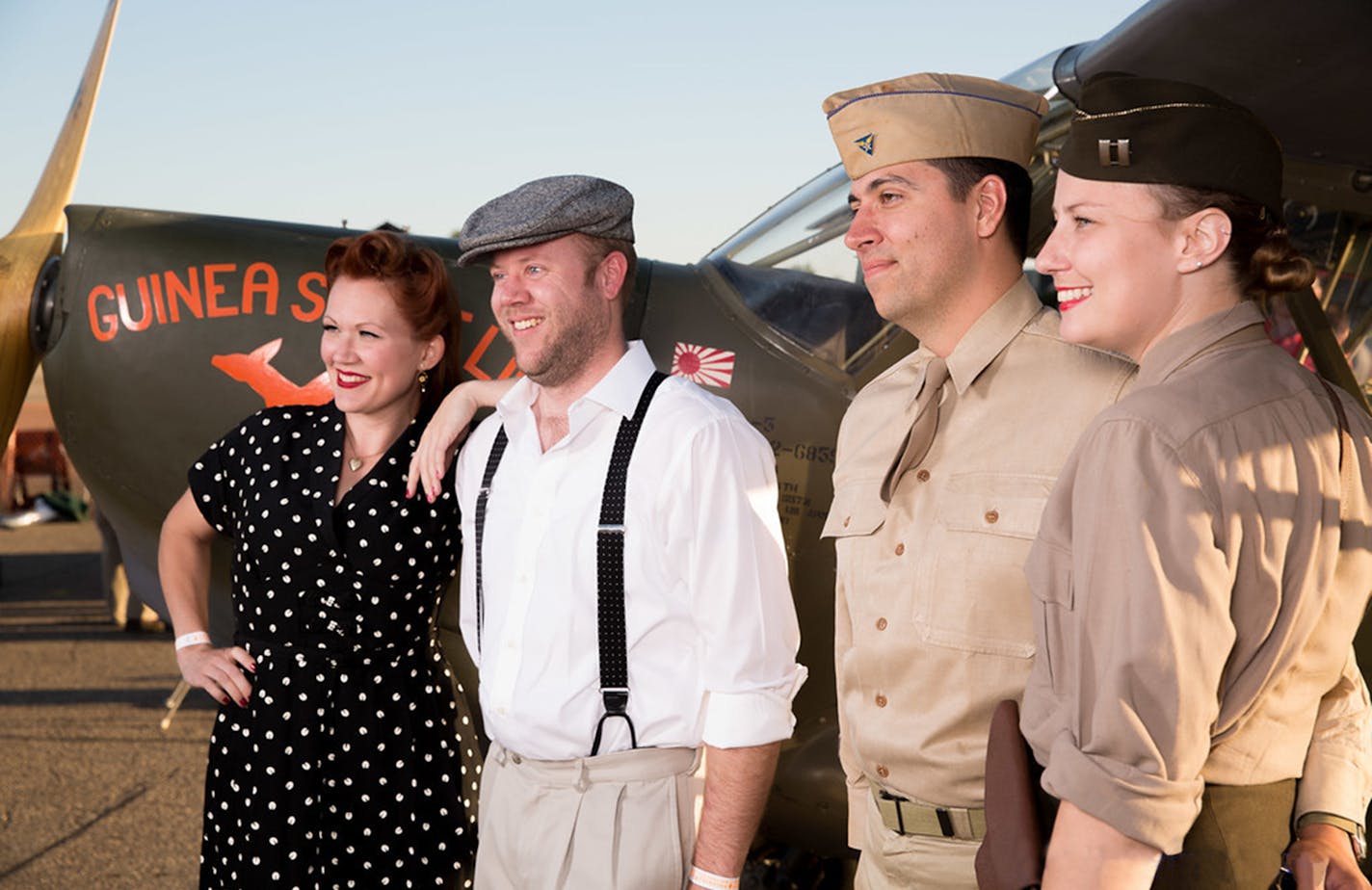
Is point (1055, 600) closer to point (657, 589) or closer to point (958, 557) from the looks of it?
point (958, 557)

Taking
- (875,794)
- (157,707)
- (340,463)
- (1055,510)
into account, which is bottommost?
(157,707)

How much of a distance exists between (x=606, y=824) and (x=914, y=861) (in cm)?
56

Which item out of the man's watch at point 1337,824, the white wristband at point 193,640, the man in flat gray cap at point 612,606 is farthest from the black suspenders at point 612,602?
the white wristband at point 193,640

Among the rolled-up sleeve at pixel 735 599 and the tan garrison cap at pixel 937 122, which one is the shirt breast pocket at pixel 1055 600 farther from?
the tan garrison cap at pixel 937 122

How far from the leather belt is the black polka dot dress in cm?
108

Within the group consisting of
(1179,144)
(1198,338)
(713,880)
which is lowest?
(713,880)

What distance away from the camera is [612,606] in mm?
2148

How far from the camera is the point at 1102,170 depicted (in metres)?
1.53

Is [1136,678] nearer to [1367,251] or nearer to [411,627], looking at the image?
[411,627]

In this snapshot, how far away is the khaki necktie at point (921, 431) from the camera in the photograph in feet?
6.38

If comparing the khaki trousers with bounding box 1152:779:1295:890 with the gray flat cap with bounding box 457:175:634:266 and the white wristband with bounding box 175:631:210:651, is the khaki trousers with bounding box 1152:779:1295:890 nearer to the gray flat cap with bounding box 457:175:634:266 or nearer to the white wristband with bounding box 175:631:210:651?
the gray flat cap with bounding box 457:175:634:266

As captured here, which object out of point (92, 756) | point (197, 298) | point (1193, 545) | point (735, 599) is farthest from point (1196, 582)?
point (92, 756)

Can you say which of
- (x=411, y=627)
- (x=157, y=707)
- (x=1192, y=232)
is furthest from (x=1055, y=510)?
(x=157, y=707)

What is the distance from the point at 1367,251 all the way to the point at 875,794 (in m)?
2.17
